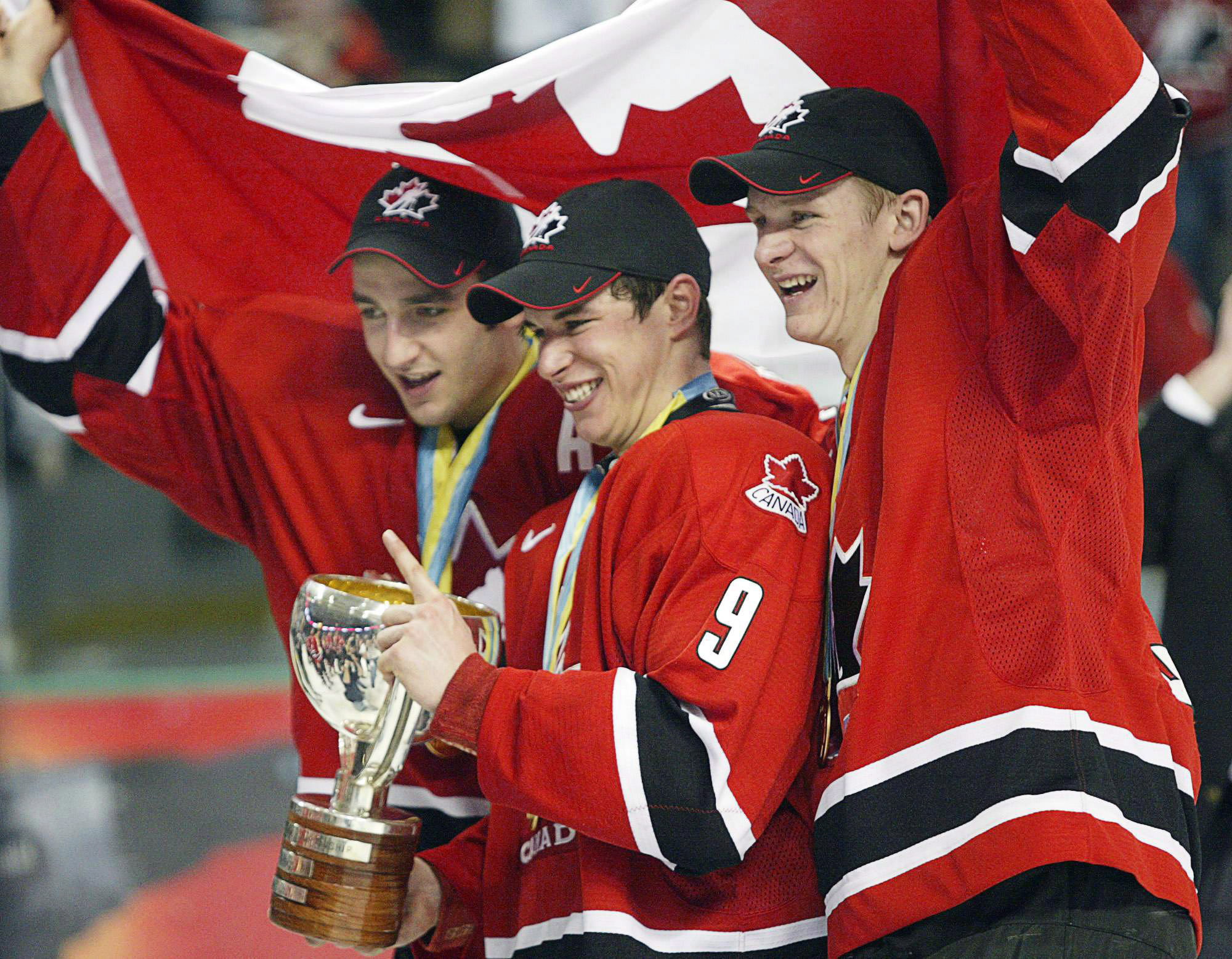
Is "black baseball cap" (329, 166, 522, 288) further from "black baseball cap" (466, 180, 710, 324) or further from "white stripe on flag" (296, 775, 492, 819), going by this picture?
"white stripe on flag" (296, 775, 492, 819)

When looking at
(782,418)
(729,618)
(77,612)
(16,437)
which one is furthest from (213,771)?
(729,618)

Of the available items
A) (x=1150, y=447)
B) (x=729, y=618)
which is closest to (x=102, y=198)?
(x=729, y=618)

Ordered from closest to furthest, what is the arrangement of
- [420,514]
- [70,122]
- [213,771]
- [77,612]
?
[420,514] < [70,122] < [213,771] < [77,612]

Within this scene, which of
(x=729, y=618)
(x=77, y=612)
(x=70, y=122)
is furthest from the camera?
(x=77, y=612)

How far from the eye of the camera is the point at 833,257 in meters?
1.97

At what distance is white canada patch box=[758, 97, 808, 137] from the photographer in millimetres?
1977

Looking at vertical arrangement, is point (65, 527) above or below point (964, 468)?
below

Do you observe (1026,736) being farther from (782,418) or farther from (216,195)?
(216,195)

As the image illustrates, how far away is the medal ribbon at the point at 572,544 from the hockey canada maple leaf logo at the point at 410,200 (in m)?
0.62

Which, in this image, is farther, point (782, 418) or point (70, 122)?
point (70, 122)

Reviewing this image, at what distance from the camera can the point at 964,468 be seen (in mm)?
1689

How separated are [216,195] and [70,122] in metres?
0.31

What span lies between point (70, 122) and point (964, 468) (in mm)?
1892

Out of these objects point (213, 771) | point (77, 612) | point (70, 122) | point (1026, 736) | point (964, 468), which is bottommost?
point (77, 612)
